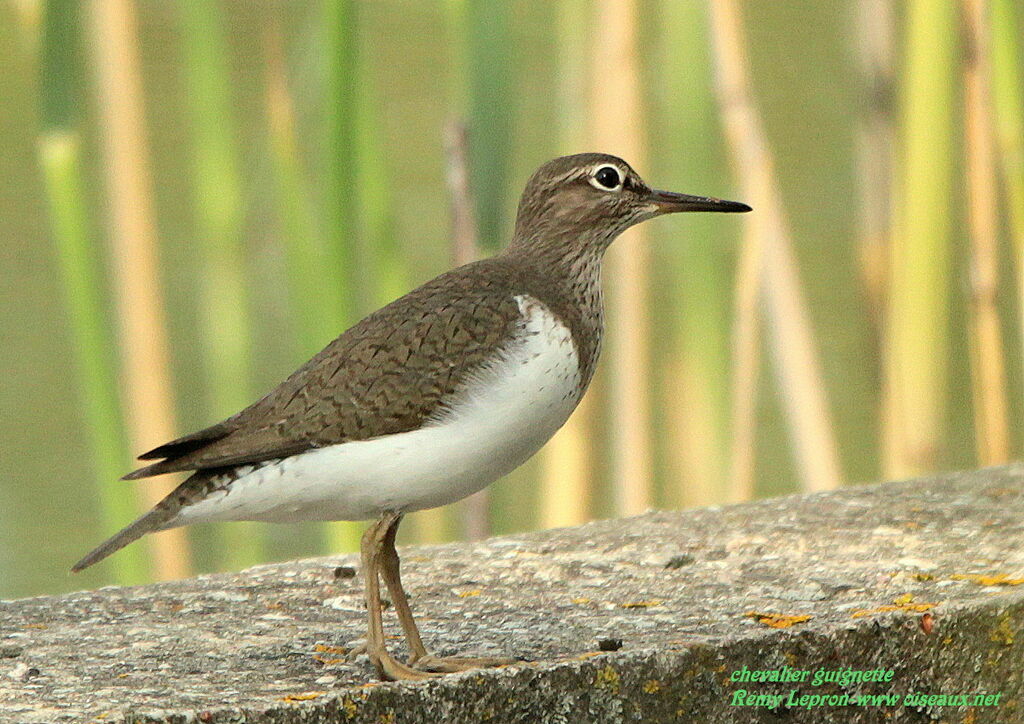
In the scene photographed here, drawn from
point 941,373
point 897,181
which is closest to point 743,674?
point 941,373

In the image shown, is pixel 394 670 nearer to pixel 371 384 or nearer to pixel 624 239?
pixel 371 384

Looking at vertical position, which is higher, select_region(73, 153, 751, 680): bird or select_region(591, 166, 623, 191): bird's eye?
select_region(591, 166, 623, 191): bird's eye

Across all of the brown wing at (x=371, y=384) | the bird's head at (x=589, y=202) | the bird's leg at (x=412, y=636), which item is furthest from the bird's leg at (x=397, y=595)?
the bird's head at (x=589, y=202)

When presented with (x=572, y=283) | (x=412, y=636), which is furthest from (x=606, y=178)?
(x=412, y=636)

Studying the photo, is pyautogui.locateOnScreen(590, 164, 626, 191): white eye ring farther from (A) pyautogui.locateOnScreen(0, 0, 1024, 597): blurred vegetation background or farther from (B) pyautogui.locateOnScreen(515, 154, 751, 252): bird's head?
(A) pyautogui.locateOnScreen(0, 0, 1024, 597): blurred vegetation background

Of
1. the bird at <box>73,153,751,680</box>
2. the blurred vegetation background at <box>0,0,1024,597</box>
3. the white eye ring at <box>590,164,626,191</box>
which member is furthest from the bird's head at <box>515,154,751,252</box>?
the blurred vegetation background at <box>0,0,1024,597</box>

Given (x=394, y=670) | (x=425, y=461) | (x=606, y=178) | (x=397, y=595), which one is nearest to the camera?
(x=394, y=670)
